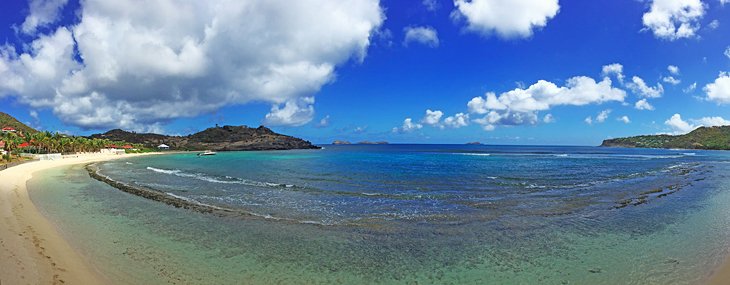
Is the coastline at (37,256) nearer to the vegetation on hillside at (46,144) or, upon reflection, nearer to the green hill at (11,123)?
the vegetation on hillside at (46,144)

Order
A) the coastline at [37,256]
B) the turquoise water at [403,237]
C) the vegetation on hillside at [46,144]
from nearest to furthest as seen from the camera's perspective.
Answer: the coastline at [37,256]
the turquoise water at [403,237]
the vegetation on hillside at [46,144]

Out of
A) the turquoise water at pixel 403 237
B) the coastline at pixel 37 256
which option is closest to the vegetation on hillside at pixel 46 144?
the turquoise water at pixel 403 237

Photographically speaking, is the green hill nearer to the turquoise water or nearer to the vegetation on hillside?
the vegetation on hillside

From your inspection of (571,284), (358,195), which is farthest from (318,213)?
(571,284)

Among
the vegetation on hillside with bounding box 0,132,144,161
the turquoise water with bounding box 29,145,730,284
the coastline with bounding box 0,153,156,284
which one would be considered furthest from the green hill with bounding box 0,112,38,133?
the coastline with bounding box 0,153,156,284

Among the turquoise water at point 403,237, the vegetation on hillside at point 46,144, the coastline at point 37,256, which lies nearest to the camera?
the coastline at point 37,256

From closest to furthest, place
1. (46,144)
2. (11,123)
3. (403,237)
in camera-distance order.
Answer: (403,237)
(46,144)
(11,123)

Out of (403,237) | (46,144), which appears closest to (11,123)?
(46,144)

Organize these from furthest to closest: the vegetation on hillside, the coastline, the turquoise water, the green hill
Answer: the green hill < the vegetation on hillside < the turquoise water < the coastline

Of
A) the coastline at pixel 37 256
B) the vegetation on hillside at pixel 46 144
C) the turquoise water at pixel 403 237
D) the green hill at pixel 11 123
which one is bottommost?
the turquoise water at pixel 403 237

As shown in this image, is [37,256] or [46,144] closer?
[37,256]

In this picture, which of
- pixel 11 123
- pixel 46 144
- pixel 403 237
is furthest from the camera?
pixel 11 123

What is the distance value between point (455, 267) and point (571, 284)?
10.9 feet

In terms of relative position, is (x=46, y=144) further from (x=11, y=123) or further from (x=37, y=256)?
(x=11, y=123)
